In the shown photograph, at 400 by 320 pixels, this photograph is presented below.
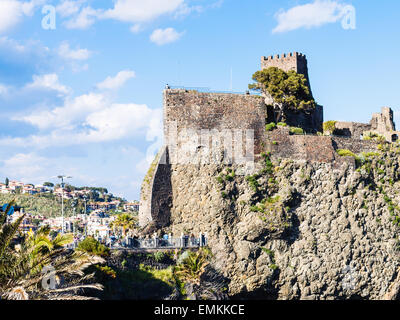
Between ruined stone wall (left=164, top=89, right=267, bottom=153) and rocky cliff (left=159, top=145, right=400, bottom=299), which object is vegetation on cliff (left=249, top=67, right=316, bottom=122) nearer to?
ruined stone wall (left=164, top=89, right=267, bottom=153)

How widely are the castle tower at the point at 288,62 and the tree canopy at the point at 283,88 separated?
3.78 meters

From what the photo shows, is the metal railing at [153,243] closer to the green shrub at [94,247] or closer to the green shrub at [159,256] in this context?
the green shrub at [159,256]

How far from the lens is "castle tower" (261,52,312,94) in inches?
2534

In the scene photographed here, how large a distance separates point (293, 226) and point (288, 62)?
18780 millimetres

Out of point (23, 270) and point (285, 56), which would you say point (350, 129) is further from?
point (23, 270)

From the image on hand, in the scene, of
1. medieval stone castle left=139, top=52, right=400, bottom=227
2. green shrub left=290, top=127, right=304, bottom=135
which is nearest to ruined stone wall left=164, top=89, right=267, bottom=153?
medieval stone castle left=139, top=52, right=400, bottom=227

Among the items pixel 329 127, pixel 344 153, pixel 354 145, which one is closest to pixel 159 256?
pixel 344 153

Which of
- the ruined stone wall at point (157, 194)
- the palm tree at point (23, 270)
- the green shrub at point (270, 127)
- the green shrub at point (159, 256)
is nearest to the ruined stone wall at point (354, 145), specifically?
the green shrub at point (270, 127)

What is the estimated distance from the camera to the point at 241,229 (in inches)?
2014

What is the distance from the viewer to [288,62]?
6469 cm
